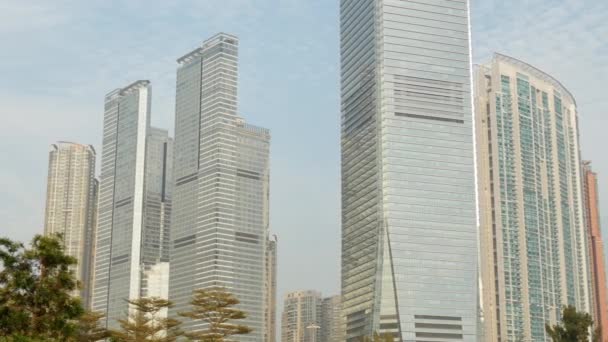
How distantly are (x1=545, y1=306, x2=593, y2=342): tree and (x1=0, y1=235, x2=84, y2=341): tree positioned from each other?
26050 millimetres

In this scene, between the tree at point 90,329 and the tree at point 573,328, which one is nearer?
the tree at point 573,328

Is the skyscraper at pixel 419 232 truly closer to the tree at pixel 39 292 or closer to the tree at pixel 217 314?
the tree at pixel 217 314

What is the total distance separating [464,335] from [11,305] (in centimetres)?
14636

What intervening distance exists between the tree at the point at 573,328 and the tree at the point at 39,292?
26050 mm

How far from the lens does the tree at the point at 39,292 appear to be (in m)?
49.6

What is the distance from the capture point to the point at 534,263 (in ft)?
655

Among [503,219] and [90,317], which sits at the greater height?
[503,219]

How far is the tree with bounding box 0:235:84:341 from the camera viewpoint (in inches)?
1954

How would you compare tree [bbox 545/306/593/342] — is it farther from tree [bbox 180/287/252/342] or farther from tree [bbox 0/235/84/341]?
tree [bbox 180/287/252/342]

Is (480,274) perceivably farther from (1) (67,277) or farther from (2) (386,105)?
(1) (67,277)

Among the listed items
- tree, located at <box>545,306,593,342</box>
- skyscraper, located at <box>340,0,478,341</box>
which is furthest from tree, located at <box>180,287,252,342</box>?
skyscraper, located at <box>340,0,478,341</box>

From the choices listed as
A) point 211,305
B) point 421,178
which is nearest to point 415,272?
point 421,178

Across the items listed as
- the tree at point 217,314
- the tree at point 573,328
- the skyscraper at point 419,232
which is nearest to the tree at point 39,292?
the tree at point 573,328

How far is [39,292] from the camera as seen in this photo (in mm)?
50219
